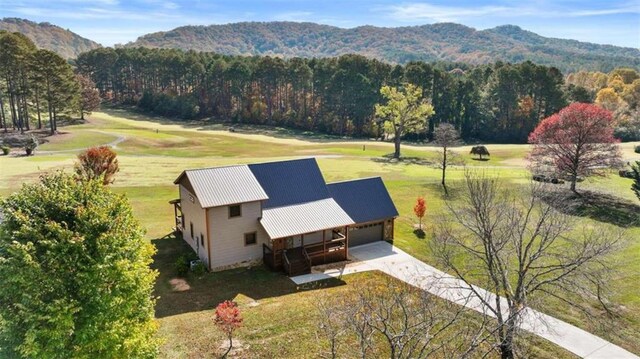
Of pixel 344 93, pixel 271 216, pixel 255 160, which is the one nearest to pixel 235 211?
pixel 271 216

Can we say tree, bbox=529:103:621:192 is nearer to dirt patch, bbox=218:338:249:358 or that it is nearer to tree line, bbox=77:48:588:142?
dirt patch, bbox=218:338:249:358

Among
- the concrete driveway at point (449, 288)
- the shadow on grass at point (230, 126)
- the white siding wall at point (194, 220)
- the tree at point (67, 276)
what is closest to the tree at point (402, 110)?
the shadow on grass at point (230, 126)

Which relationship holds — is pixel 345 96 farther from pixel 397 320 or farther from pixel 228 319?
pixel 228 319

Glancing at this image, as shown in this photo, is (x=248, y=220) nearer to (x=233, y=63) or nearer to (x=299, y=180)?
(x=299, y=180)

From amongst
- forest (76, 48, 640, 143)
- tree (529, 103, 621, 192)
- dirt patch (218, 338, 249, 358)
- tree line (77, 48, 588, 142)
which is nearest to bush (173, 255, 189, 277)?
dirt patch (218, 338, 249, 358)

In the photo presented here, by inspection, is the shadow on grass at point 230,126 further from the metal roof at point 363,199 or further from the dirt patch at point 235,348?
the dirt patch at point 235,348
